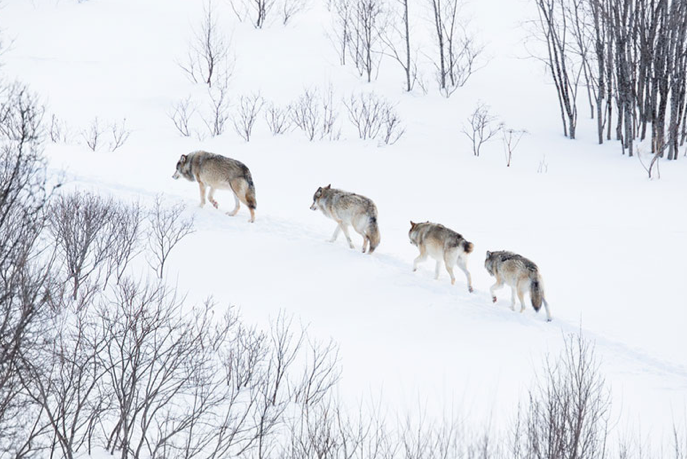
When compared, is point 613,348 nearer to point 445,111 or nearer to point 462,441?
point 462,441

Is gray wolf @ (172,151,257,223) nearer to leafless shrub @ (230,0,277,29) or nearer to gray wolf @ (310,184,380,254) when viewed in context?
gray wolf @ (310,184,380,254)

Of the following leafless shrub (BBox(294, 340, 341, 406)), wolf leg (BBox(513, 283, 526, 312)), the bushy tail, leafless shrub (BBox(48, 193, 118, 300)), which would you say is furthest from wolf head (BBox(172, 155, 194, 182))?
the bushy tail

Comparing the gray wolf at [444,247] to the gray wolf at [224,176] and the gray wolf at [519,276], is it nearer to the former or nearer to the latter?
the gray wolf at [519,276]

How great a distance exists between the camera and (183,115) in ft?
92.7

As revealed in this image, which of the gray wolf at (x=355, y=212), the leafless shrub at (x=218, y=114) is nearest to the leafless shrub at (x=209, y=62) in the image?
the leafless shrub at (x=218, y=114)

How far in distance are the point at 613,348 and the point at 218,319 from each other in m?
7.08

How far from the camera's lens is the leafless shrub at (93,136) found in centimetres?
2181

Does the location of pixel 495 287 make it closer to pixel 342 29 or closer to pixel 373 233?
pixel 373 233

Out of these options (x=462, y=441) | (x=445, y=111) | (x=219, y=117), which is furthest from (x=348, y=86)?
(x=462, y=441)

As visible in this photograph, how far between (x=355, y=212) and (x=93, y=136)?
15.3m

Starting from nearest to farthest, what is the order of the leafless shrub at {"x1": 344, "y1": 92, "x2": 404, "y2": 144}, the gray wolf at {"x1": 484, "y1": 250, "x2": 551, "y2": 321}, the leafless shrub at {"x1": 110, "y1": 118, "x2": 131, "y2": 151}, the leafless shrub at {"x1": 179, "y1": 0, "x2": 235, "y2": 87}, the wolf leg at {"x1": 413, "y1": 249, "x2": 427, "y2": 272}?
the gray wolf at {"x1": 484, "y1": 250, "x2": 551, "y2": 321} < the wolf leg at {"x1": 413, "y1": 249, "x2": 427, "y2": 272} < the leafless shrub at {"x1": 110, "y1": 118, "x2": 131, "y2": 151} < the leafless shrub at {"x1": 344, "y1": 92, "x2": 404, "y2": 144} < the leafless shrub at {"x1": 179, "y1": 0, "x2": 235, "y2": 87}

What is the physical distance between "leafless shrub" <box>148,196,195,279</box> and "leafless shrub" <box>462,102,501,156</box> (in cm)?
1477

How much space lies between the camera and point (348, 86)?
3562 cm

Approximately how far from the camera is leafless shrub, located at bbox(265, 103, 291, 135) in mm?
25788
